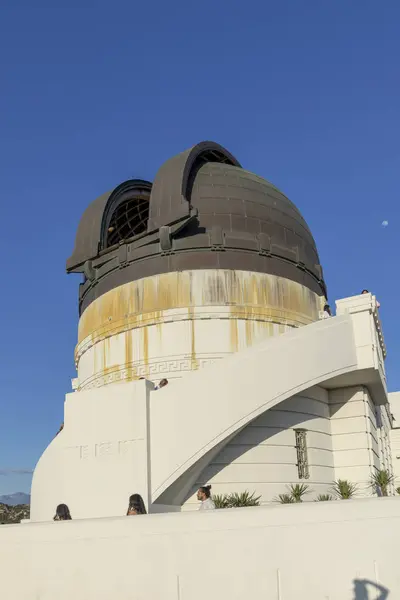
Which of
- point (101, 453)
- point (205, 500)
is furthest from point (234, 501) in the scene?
point (205, 500)

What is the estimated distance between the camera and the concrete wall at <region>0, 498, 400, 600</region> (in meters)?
6.77

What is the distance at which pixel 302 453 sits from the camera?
46.6 ft

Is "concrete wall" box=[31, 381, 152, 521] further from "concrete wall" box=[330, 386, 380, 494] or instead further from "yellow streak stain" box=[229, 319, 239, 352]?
"concrete wall" box=[330, 386, 380, 494]

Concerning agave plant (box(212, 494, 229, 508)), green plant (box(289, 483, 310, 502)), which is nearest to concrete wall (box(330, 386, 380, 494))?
green plant (box(289, 483, 310, 502))

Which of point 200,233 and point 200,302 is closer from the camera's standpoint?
point 200,302

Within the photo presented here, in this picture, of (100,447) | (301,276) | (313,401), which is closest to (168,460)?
(100,447)

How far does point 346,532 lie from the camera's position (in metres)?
6.87

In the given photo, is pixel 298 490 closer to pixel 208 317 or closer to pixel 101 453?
pixel 101 453

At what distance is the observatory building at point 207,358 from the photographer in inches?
458

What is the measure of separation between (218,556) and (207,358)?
25.8 ft

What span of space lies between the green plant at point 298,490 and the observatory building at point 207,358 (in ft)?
0.61

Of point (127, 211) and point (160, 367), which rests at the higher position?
point (127, 211)

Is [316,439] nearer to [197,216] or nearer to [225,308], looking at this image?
[225,308]

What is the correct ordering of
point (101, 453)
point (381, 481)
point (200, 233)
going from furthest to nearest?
point (200, 233) → point (381, 481) → point (101, 453)
